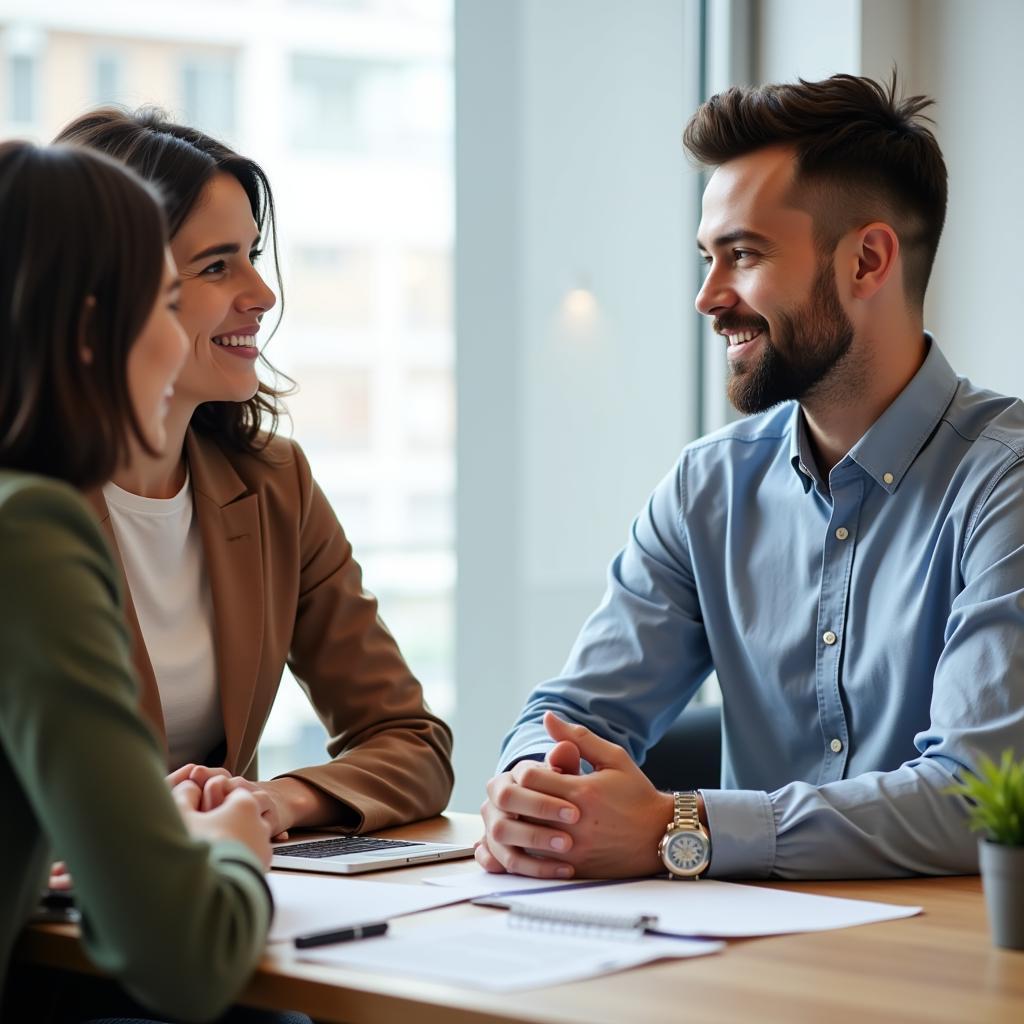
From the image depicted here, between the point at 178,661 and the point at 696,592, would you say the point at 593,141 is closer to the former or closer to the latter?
the point at 696,592

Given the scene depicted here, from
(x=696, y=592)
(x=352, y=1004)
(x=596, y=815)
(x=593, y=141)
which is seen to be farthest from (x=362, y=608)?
(x=593, y=141)

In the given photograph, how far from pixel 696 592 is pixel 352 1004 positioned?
1145mm

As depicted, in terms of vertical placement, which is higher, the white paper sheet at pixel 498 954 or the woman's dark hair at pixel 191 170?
the woman's dark hair at pixel 191 170

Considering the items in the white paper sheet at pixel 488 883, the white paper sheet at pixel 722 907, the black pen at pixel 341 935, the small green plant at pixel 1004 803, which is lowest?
the white paper sheet at pixel 488 883

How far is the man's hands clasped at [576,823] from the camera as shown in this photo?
150cm

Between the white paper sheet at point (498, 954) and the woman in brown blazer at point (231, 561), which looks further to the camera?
the woman in brown blazer at point (231, 561)

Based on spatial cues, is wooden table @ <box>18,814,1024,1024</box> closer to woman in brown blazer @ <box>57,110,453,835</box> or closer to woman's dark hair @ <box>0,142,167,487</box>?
woman's dark hair @ <box>0,142,167,487</box>

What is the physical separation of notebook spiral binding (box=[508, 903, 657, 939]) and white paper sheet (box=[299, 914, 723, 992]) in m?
0.01

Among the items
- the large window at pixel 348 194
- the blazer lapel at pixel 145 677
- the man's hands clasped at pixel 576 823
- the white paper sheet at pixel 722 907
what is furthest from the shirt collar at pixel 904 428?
the large window at pixel 348 194

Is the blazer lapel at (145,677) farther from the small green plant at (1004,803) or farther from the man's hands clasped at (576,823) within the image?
the small green plant at (1004,803)

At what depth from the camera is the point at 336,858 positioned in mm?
1584

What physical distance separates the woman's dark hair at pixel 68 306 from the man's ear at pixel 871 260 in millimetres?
1205

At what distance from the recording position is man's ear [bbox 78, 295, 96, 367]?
117 centimetres

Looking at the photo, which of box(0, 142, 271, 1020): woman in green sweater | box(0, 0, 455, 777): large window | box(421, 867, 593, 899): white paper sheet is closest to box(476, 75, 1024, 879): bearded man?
box(421, 867, 593, 899): white paper sheet
